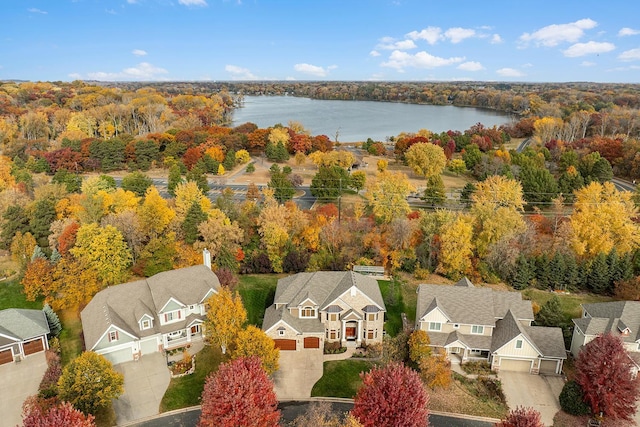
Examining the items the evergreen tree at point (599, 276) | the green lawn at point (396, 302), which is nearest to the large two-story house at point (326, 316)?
the green lawn at point (396, 302)

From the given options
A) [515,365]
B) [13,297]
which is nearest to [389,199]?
[515,365]

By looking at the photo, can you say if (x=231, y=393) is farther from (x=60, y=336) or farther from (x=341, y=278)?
(x=60, y=336)

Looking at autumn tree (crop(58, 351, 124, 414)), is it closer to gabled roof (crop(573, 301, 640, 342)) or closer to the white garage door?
the white garage door

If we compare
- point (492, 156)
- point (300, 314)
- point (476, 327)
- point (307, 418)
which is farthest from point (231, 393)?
point (492, 156)

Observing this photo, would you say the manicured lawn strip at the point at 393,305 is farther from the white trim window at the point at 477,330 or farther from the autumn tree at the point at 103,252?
the autumn tree at the point at 103,252

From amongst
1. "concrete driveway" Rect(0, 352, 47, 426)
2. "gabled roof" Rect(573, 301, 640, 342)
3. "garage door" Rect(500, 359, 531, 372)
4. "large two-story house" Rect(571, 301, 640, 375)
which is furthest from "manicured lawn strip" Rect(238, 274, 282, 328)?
"gabled roof" Rect(573, 301, 640, 342)

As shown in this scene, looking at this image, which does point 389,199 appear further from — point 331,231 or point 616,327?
point 616,327
